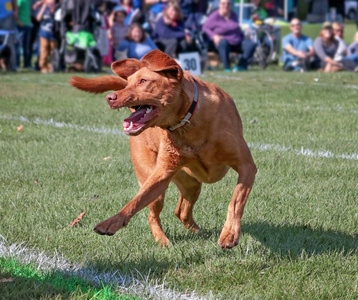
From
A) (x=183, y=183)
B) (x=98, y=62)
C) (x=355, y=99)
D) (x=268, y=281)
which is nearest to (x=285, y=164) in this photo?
(x=183, y=183)

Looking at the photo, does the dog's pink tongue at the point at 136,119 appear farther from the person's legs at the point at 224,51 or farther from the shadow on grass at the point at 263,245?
the person's legs at the point at 224,51

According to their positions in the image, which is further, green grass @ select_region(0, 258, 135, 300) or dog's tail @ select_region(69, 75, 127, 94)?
dog's tail @ select_region(69, 75, 127, 94)

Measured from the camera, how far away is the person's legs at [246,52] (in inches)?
602

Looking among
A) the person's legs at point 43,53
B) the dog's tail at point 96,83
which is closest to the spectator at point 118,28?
the person's legs at point 43,53

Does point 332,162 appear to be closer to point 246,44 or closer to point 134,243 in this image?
point 134,243

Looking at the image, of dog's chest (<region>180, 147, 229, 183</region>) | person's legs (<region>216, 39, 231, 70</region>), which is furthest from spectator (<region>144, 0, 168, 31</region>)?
dog's chest (<region>180, 147, 229, 183</region>)

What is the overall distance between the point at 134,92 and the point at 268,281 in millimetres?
1203

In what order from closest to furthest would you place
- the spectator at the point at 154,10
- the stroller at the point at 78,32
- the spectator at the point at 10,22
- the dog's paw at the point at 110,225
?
1. the dog's paw at the point at 110,225
2. the spectator at the point at 10,22
3. the stroller at the point at 78,32
4. the spectator at the point at 154,10

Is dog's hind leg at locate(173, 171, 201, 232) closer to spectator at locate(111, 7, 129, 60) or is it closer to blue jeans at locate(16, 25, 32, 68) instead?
spectator at locate(111, 7, 129, 60)

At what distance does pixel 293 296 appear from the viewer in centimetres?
284

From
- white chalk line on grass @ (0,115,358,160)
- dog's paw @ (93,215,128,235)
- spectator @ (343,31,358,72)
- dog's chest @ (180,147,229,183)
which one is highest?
dog's chest @ (180,147,229,183)

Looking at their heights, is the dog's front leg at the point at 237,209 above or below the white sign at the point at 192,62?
above

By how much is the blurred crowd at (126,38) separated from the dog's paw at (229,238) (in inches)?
432

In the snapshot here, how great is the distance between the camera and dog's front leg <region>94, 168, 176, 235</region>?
3045 millimetres
